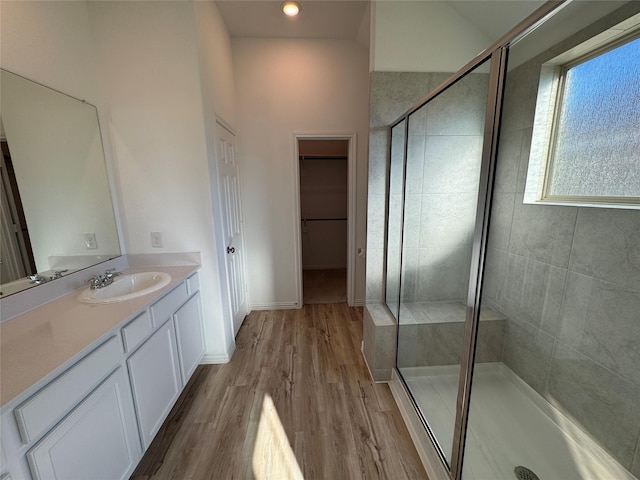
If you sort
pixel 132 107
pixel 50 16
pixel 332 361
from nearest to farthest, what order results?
pixel 50 16
pixel 132 107
pixel 332 361

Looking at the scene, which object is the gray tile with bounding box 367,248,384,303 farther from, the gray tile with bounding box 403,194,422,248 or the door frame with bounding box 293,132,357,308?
the door frame with bounding box 293,132,357,308

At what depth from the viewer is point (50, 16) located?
1.47m

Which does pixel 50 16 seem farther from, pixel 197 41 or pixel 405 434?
pixel 405 434

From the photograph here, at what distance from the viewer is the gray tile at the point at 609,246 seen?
117cm

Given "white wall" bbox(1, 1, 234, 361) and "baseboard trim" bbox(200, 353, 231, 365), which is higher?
"white wall" bbox(1, 1, 234, 361)

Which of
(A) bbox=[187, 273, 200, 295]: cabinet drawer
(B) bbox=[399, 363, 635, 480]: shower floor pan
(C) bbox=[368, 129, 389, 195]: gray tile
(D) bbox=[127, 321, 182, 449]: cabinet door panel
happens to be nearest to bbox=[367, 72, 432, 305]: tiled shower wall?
(C) bbox=[368, 129, 389, 195]: gray tile

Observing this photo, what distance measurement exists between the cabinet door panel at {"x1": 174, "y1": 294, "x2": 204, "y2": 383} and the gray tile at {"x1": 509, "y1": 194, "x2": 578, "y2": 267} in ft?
7.57

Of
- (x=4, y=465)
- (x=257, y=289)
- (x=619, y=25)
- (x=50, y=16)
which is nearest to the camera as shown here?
(x=4, y=465)

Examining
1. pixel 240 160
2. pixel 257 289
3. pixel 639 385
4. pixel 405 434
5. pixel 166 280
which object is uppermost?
pixel 240 160

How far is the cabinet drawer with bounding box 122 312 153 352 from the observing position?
123 centimetres

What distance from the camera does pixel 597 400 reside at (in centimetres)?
134

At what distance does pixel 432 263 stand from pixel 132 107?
248 cm

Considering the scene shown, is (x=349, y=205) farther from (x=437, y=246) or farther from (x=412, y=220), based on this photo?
(x=437, y=246)

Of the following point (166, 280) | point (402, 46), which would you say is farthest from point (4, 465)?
point (402, 46)
